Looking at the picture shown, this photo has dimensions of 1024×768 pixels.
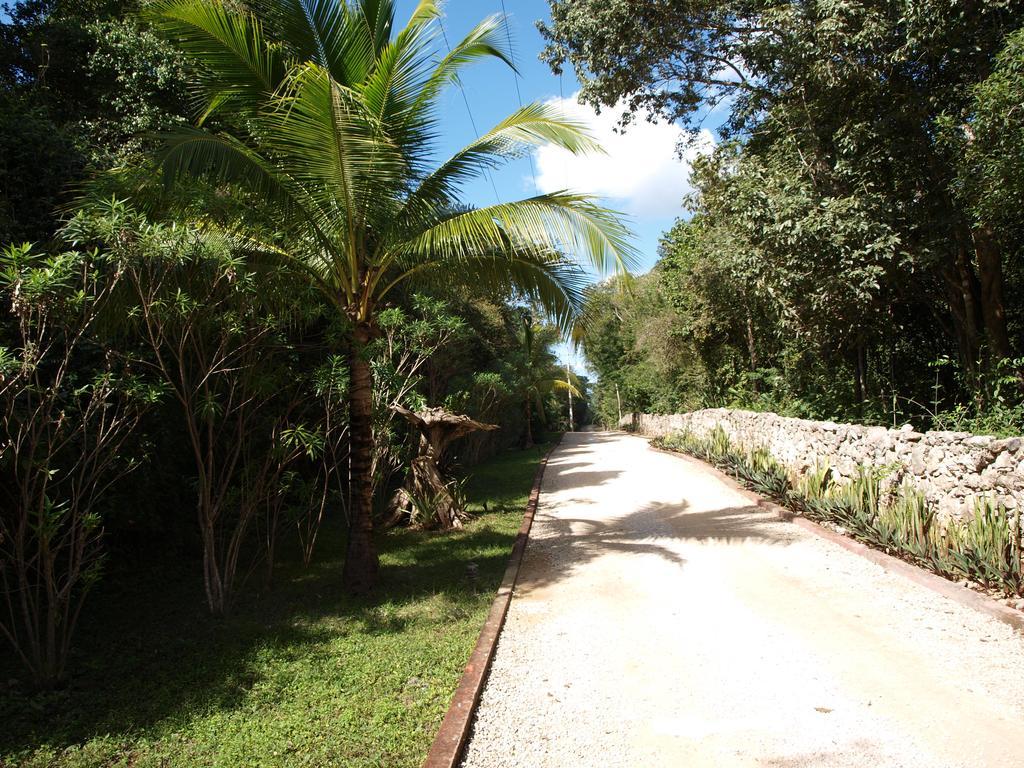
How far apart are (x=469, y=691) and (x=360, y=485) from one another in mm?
3048

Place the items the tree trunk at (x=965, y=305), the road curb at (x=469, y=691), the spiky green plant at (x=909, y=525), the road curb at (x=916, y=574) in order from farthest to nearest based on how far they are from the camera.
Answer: the tree trunk at (x=965, y=305)
the spiky green plant at (x=909, y=525)
the road curb at (x=916, y=574)
the road curb at (x=469, y=691)

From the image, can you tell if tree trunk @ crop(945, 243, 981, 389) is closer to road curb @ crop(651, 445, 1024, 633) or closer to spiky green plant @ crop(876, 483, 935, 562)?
road curb @ crop(651, 445, 1024, 633)

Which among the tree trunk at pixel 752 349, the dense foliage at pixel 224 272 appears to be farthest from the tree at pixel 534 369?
the dense foliage at pixel 224 272

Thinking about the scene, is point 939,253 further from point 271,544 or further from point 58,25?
point 58,25

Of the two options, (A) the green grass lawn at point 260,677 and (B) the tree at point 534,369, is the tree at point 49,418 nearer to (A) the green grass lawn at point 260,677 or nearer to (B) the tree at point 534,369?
(A) the green grass lawn at point 260,677

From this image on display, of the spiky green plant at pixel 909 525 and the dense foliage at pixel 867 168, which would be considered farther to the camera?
the dense foliage at pixel 867 168

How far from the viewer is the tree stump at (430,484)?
10211mm

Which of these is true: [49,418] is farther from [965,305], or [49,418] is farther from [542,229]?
[965,305]

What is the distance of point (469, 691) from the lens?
414 cm

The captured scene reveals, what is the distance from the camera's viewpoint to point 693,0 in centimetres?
1102

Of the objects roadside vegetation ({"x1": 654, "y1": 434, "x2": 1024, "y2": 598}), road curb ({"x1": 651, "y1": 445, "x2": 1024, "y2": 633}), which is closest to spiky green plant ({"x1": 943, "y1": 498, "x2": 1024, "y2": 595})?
roadside vegetation ({"x1": 654, "y1": 434, "x2": 1024, "y2": 598})

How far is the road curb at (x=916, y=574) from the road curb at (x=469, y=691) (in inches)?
155

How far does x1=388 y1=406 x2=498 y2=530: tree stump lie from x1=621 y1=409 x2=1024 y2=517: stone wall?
558 centimetres

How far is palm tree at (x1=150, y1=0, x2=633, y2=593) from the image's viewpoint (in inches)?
226
